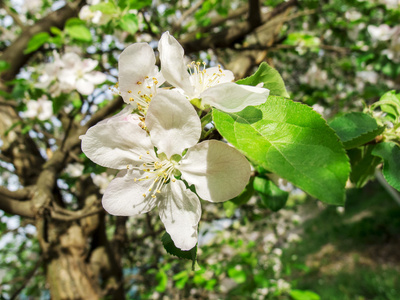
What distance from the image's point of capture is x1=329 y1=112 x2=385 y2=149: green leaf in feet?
2.34

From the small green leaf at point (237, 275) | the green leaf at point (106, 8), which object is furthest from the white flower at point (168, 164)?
the small green leaf at point (237, 275)

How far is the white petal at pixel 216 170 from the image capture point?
23.2 inches

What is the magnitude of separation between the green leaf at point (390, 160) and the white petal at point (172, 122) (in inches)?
17.8

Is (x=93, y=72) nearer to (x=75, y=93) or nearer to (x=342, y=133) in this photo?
(x=75, y=93)

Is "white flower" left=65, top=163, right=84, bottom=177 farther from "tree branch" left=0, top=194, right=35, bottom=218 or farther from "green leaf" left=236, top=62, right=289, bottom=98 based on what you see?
"green leaf" left=236, top=62, right=289, bottom=98

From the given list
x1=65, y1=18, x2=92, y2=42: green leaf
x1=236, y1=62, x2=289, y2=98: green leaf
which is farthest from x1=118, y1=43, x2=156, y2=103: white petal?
x1=65, y1=18, x2=92, y2=42: green leaf

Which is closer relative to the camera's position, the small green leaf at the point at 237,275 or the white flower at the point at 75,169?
the small green leaf at the point at 237,275

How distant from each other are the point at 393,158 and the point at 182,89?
53 cm

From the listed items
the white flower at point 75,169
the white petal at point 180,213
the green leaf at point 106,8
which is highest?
the green leaf at point 106,8

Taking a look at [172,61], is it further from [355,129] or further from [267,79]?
[355,129]

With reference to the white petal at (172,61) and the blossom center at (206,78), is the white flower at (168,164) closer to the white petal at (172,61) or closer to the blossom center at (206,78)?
the white petal at (172,61)

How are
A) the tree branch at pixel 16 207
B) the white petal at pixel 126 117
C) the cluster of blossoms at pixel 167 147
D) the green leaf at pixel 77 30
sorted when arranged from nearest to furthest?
the cluster of blossoms at pixel 167 147 < the white petal at pixel 126 117 < the tree branch at pixel 16 207 < the green leaf at pixel 77 30

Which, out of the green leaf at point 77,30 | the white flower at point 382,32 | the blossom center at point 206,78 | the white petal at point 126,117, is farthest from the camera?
the white flower at point 382,32

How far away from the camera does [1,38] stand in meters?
3.66
